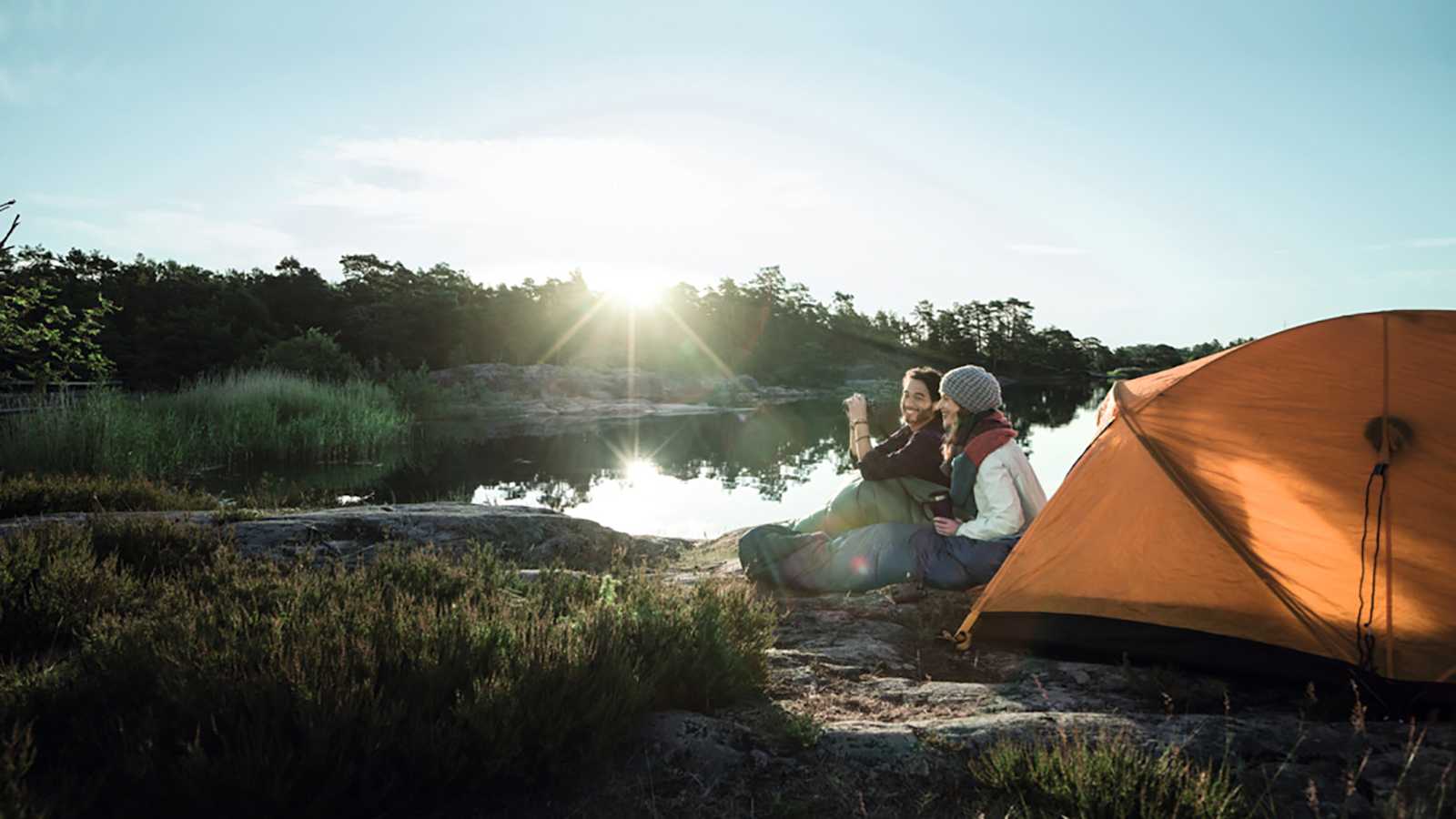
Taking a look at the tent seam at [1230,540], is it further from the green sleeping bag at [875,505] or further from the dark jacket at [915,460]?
the green sleeping bag at [875,505]

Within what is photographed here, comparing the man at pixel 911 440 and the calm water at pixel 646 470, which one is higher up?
the man at pixel 911 440

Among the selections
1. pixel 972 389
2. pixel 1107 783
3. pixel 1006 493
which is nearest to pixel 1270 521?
pixel 1006 493

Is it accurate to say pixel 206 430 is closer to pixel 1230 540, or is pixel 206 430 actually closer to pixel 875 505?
pixel 875 505

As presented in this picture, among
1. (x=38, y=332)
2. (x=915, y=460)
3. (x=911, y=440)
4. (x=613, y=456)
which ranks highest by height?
(x=38, y=332)

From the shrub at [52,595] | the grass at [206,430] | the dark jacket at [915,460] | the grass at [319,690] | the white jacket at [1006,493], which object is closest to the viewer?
the grass at [319,690]

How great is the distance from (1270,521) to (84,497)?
1054cm

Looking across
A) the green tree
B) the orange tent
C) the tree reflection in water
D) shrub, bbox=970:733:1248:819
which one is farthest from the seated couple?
the green tree

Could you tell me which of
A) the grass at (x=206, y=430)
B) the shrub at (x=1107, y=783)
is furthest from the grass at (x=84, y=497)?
the shrub at (x=1107, y=783)

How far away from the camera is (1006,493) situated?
216 inches

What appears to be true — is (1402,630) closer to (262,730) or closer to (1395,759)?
(1395,759)

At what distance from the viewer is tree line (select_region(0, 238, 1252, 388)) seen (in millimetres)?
15945

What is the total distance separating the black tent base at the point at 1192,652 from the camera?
364cm

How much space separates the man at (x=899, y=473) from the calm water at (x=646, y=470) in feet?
18.5

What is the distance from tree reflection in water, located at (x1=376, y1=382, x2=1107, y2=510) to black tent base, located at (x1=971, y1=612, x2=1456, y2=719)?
450 inches
